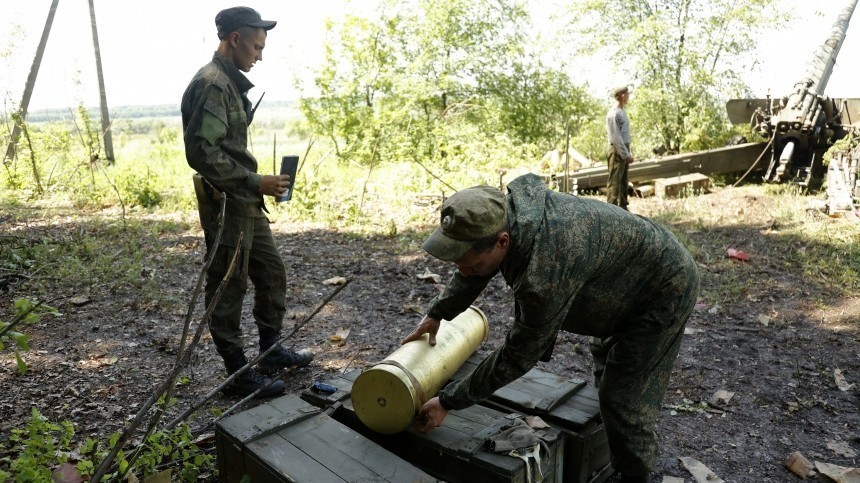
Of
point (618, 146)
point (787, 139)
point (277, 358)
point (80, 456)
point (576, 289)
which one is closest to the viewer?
point (576, 289)

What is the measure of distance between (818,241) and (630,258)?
5.63m

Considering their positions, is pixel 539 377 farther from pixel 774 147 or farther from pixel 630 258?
pixel 774 147

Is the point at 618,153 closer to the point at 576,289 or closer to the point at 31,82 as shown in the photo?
the point at 576,289

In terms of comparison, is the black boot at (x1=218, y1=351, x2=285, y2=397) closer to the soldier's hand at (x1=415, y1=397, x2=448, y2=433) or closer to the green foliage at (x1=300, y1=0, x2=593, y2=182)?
the soldier's hand at (x1=415, y1=397, x2=448, y2=433)

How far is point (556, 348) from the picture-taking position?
4598mm

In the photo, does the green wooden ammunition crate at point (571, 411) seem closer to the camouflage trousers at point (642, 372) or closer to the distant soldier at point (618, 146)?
the camouflage trousers at point (642, 372)

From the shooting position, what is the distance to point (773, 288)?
5.62 m

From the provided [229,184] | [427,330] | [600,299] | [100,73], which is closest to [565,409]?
[600,299]

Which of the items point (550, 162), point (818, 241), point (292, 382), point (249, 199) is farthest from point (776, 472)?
point (550, 162)

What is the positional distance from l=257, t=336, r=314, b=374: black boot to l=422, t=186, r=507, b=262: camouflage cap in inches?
85.7

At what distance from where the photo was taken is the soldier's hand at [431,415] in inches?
95.2

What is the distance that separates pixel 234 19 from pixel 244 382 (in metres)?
2.14

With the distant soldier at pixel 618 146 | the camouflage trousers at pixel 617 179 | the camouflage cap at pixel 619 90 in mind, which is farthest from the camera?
the camouflage trousers at pixel 617 179

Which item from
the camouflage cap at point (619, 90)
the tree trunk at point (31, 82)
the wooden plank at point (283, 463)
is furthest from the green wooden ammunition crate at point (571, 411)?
the tree trunk at point (31, 82)
